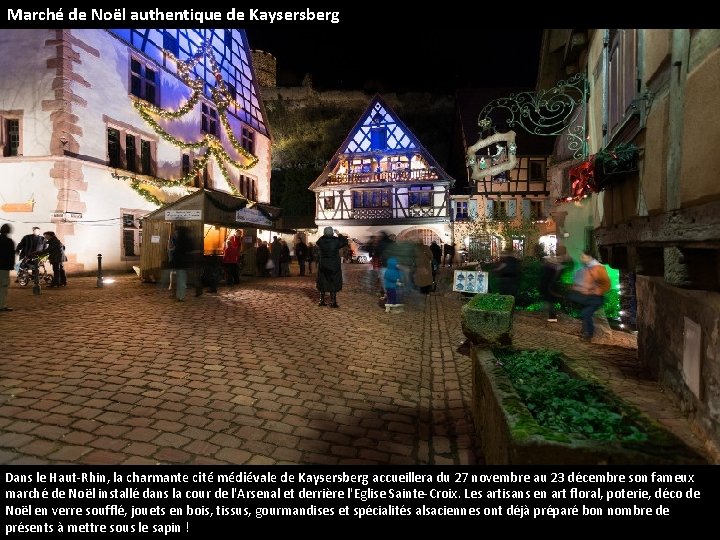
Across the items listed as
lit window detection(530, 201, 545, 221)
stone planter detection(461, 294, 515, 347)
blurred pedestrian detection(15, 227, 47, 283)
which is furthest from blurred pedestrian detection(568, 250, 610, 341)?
lit window detection(530, 201, 545, 221)

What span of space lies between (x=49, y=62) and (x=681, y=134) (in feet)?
62.5

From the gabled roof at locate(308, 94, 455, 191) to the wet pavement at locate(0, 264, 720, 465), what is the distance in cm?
2430

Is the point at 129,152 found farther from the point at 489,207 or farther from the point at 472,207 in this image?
the point at 489,207

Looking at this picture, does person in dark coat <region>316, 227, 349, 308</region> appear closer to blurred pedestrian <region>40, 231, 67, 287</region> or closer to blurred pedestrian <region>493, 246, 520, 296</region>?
blurred pedestrian <region>493, 246, 520, 296</region>

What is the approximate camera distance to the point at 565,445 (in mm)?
2021

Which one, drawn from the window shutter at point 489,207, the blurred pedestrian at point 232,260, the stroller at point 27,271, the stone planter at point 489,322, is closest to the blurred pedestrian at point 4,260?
the stroller at point 27,271

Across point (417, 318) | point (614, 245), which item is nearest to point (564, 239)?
point (417, 318)

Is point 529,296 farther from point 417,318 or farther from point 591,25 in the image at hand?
point 591,25

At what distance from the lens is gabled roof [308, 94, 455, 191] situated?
100 feet

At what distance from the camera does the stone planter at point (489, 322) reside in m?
5.69

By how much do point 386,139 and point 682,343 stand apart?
2914 cm

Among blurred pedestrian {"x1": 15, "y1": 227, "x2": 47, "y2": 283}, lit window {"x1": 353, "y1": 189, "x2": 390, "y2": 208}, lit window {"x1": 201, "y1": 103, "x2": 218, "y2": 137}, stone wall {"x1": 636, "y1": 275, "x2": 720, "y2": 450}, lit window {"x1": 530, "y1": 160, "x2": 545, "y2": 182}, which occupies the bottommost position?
stone wall {"x1": 636, "y1": 275, "x2": 720, "y2": 450}

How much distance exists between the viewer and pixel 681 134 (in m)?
3.53

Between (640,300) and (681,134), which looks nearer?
(681,134)
